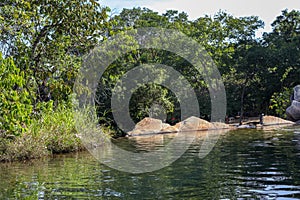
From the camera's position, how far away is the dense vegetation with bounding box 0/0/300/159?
13.5 m

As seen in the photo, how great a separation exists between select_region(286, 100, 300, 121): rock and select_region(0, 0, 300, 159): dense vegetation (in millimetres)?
2202

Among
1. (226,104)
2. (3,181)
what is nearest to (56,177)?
(3,181)

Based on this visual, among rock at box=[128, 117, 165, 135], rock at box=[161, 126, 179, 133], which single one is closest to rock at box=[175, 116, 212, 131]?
rock at box=[161, 126, 179, 133]

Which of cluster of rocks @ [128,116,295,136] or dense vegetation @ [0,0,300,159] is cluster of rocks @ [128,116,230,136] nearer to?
cluster of rocks @ [128,116,295,136]

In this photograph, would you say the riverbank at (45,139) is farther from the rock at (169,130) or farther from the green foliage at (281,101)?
the green foliage at (281,101)

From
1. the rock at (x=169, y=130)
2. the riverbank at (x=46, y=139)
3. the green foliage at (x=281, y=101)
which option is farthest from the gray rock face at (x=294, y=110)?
the riverbank at (x=46, y=139)

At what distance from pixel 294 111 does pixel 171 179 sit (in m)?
26.4

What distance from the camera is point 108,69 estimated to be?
20.6 meters

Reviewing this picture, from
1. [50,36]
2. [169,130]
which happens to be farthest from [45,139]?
[169,130]

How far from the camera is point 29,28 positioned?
48.0 ft

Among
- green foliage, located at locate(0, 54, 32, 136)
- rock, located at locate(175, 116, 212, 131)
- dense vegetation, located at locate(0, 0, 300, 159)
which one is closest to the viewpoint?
green foliage, located at locate(0, 54, 32, 136)

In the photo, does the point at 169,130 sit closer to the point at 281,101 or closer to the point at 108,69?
the point at 108,69

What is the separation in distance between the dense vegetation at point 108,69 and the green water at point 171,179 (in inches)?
73.8

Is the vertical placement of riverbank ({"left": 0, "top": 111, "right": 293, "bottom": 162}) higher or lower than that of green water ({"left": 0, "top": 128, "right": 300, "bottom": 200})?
higher
